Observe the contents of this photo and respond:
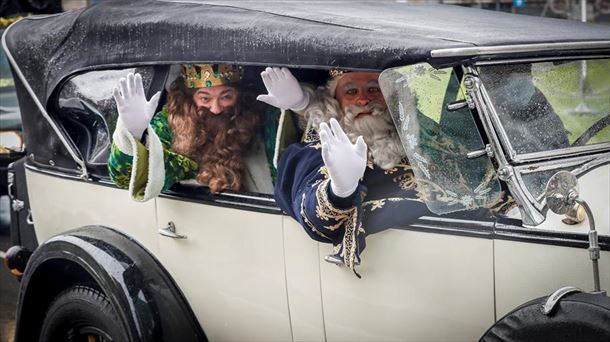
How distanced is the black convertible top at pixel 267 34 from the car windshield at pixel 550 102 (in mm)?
101

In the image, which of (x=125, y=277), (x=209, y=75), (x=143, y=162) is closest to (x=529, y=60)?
(x=209, y=75)

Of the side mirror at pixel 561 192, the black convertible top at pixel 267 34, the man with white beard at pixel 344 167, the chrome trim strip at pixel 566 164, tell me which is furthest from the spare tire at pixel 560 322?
the black convertible top at pixel 267 34

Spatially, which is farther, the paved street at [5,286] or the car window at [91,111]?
the paved street at [5,286]

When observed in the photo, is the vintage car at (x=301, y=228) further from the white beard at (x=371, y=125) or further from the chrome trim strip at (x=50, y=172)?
the white beard at (x=371, y=125)

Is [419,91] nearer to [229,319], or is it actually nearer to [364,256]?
[364,256]

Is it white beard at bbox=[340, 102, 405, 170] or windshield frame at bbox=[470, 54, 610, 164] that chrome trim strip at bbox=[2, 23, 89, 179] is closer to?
white beard at bbox=[340, 102, 405, 170]

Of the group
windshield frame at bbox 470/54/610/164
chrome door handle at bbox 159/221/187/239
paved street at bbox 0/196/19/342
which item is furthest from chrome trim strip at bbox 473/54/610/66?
paved street at bbox 0/196/19/342

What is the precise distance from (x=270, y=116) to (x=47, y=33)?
115 cm

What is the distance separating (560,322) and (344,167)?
0.76 meters

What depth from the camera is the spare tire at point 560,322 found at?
240 cm

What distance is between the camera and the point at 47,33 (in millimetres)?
4102

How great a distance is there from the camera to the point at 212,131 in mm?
3631

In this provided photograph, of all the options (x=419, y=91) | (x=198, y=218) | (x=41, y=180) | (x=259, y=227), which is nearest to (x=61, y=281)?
(x=41, y=180)

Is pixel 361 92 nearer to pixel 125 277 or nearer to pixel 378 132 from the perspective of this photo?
pixel 378 132
